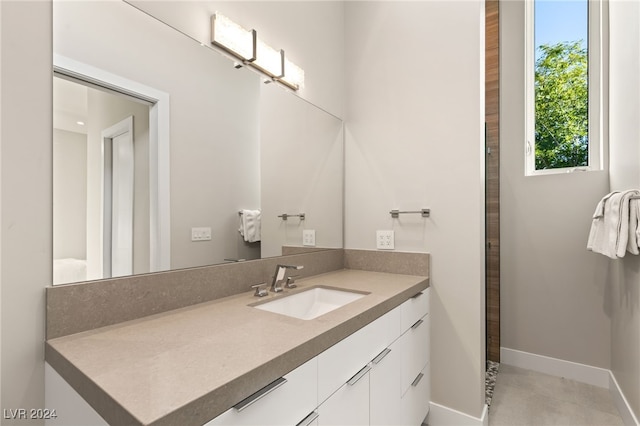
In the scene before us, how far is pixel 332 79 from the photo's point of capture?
81.7 inches

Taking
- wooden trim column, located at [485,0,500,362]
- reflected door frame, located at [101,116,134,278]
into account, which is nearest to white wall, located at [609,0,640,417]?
wooden trim column, located at [485,0,500,362]

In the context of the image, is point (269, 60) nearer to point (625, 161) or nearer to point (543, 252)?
point (625, 161)

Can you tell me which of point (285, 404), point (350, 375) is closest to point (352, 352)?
point (350, 375)

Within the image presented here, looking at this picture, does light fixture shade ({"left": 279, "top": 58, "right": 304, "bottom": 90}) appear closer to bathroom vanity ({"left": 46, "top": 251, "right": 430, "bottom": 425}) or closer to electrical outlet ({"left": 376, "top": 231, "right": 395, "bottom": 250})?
electrical outlet ({"left": 376, "top": 231, "right": 395, "bottom": 250})

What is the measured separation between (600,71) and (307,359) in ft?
9.46

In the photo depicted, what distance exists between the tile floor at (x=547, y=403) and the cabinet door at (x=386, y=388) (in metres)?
0.93

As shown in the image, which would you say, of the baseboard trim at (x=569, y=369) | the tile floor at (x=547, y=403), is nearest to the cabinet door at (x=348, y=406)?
the tile floor at (x=547, y=403)

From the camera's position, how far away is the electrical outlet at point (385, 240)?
1.94 metres

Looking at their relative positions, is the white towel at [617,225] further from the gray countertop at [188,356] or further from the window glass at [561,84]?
the gray countertop at [188,356]

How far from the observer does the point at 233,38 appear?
1.41m

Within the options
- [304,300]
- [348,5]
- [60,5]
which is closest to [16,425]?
[304,300]

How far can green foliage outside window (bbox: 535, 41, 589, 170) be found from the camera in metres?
2.46

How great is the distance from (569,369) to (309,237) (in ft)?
7.33

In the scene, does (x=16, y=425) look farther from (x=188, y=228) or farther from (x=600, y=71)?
(x=600, y=71)
